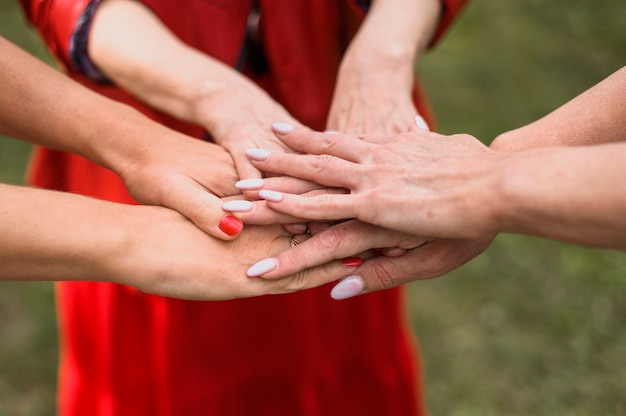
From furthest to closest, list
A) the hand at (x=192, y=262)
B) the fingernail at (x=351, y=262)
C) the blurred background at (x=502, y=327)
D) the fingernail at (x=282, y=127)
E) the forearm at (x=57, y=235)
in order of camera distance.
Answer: the blurred background at (x=502, y=327) → the fingernail at (x=282, y=127) → the fingernail at (x=351, y=262) → the hand at (x=192, y=262) → the forearm at (x=57, y=235)

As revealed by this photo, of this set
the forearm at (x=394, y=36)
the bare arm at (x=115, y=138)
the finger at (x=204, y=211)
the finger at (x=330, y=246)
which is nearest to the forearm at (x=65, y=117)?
the bare arm at (x=115, y=138)

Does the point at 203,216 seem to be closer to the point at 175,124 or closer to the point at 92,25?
the point at 175,124

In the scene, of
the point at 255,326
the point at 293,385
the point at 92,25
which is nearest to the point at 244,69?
the point at 92,25

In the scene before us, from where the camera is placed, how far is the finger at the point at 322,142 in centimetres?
137

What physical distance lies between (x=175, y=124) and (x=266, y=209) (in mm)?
406

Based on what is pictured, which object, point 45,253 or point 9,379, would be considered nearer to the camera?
point 45,253

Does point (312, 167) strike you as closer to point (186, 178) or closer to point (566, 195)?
point (186, 178)

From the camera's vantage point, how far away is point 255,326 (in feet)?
5.42

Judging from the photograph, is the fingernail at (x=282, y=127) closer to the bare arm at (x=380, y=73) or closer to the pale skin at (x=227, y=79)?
the pale skin at (x=227, y=79)

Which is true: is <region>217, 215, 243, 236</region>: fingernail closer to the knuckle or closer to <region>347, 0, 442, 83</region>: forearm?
the knuckle

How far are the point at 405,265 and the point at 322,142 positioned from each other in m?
0.30

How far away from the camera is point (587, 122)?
1330 mm

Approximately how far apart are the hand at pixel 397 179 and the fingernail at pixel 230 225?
0.08 metres

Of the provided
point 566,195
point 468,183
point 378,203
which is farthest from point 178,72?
point 566,195
